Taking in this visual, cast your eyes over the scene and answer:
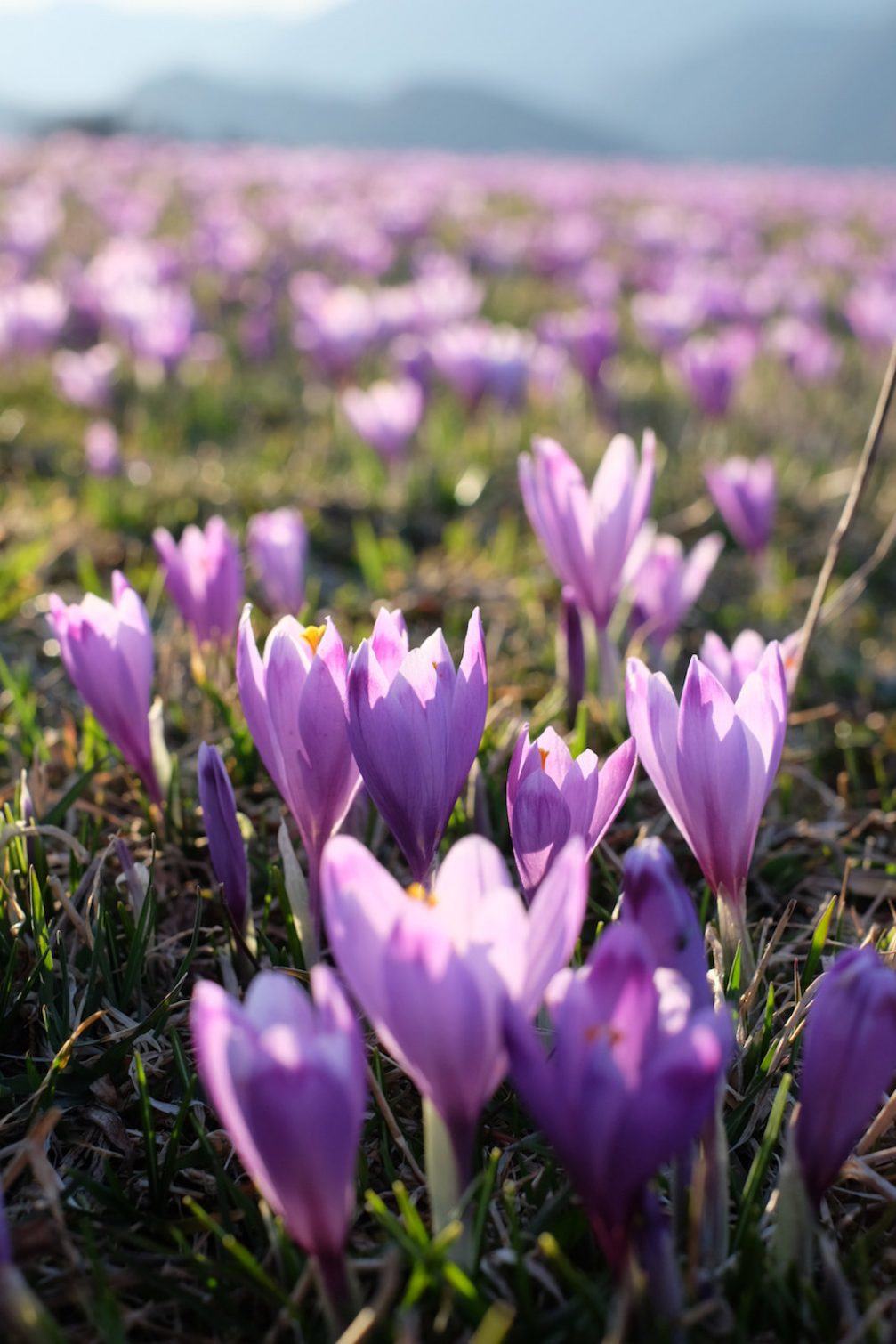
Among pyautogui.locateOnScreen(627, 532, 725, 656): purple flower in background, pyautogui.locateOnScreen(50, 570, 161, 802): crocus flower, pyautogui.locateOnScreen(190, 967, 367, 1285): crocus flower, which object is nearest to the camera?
pyautogui.locateOnScreen(190, 967, 367, 1285): crocus flower

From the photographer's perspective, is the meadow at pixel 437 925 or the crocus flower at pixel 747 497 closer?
the meadow at pixel 437 925

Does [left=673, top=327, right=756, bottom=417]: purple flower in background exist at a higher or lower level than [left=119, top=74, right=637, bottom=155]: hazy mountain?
lower

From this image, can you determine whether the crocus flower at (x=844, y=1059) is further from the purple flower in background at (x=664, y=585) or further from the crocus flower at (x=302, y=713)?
the purple flower in background at (x=664, y=585)

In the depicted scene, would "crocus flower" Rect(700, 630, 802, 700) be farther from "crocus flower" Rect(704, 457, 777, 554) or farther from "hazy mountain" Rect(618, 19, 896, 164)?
"hazy mountain" Rect(618, 19, 896, 164)

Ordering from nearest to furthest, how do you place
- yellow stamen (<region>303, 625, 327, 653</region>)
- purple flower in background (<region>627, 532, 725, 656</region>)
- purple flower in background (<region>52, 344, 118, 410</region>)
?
yellow stamen (<region>303, 625, 327, 653</region>) → purple flower in background (<region>627, 532, 725, 656</region>) → purple flower in background (<region>52, 344, 118, 410</region>)

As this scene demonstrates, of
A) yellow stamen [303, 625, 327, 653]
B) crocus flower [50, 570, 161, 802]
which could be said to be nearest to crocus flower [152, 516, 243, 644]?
crocus flower [50, 570, 161, 802]

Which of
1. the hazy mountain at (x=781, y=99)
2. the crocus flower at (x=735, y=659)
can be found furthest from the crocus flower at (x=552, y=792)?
the hazy mountain at (x=781, y=99)

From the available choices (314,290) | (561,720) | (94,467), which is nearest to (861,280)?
(314,290)

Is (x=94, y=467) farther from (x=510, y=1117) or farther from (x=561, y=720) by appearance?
(x=510, y=1117)
